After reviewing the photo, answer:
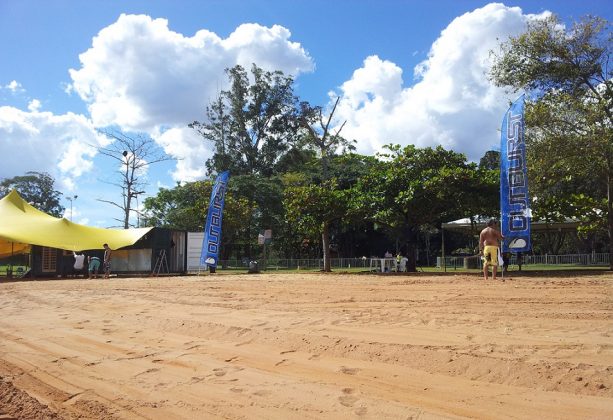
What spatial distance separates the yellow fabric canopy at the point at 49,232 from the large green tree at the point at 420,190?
1256cm

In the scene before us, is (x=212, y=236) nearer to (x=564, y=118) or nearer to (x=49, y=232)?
(x=49, y=232)

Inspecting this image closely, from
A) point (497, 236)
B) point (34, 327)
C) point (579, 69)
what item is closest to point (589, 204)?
point (579, 69)

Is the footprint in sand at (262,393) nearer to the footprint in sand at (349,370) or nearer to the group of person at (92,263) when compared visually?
the footprint in sand at (349,370)

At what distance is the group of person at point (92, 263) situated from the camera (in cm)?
2286

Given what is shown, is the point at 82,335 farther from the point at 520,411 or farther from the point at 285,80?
the point at 285,80

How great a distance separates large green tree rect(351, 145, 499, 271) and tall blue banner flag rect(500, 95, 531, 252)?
3.78 meters

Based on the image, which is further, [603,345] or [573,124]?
[573,124]

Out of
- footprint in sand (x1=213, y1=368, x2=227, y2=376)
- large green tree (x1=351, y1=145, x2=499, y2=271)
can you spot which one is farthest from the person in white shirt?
footprint in sand (x1=213, y1=368, x2=227, y2=376)

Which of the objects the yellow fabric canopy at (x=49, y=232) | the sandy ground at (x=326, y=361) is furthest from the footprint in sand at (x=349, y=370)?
the yellow fabric canopy at (x=49, y=232)

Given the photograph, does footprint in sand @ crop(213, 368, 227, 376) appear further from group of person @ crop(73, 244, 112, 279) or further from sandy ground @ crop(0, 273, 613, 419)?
group of person @ crop(73, 244, 112, 279)

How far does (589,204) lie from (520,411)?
679 inches

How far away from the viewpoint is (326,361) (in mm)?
5188

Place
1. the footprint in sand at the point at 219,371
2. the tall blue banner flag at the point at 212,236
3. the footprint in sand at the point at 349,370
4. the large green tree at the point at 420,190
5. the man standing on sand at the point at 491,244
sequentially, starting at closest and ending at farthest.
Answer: the footprint in sand at the point at 349,370
the footprint in sand at the point at 219,371
the man standing on sand at the point at 491,244
the large green tree at the point at 420,190
the tall blue banner flag at the point at 212,236

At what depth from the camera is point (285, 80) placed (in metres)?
53.7
